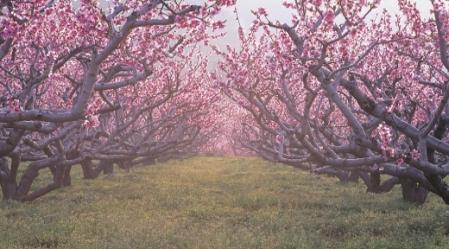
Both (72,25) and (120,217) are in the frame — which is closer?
(72,25)

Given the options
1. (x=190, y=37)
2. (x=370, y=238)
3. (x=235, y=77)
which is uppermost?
(x=190, y=37)

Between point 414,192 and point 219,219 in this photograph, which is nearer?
point 219,219

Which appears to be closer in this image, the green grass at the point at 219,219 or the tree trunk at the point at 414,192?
the green grass at the point at 219,219

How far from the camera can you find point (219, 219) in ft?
54.7

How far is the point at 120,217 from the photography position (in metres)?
16.3

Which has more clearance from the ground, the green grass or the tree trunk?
the tree trunk

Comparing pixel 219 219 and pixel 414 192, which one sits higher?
pixel 414 192

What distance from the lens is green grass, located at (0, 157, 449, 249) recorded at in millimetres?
12867

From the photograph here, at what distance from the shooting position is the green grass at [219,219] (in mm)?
12867

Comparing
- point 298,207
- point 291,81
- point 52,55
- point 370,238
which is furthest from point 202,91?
point 370,238

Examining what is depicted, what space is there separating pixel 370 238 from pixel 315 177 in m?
17.8

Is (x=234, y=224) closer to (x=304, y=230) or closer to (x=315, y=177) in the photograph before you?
(x=304, y=230)

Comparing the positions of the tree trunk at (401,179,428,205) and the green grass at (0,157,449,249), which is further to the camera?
the tree trunk at (401,179,428,205)

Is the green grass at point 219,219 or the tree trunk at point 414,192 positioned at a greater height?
the tree trunk at point 414,192
